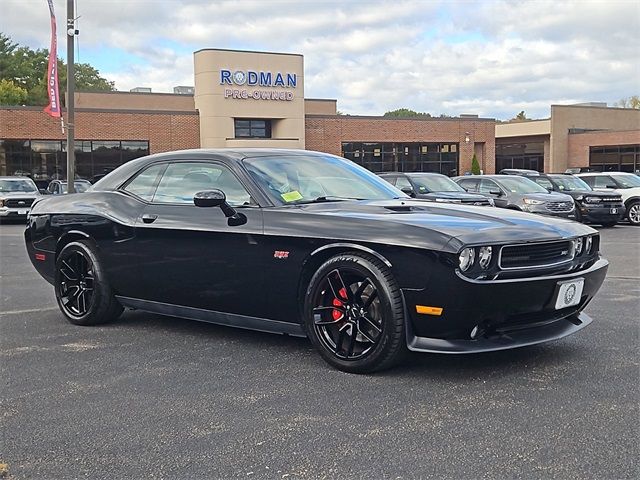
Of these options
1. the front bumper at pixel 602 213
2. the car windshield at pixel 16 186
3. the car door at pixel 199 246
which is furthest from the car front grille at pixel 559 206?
the car windshield at pixel 16 186

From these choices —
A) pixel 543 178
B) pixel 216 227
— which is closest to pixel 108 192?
pixel 216 227

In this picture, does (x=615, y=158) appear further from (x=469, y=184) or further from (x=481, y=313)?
(x=481, y=313)

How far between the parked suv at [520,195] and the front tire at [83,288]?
12.1m

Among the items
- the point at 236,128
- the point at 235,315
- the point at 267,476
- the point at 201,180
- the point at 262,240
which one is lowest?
the point at 267,476

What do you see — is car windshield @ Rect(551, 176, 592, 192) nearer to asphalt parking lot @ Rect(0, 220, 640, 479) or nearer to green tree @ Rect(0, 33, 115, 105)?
asphalt parking lot @ Rect(0, 220, 640, 479)

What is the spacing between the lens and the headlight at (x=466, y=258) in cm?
400

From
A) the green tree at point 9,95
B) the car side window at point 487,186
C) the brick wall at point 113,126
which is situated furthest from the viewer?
the green tree at point 9,95

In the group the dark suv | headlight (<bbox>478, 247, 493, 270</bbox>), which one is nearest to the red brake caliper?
headlight (<bbox>478, 247, 493, 270</bbox>)

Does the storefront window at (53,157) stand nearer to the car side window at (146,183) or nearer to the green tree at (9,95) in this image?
the green tree at (9,95)

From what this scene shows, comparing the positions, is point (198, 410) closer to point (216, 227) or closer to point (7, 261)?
point (216, 227)

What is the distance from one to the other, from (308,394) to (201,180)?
85.0 inches

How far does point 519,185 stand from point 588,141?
3691 cm

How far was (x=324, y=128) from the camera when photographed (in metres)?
40.2

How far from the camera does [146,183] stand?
5848mm
